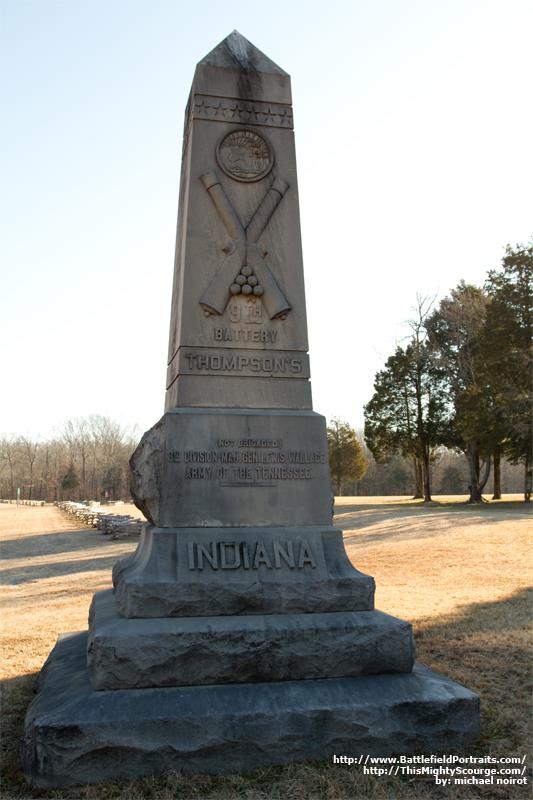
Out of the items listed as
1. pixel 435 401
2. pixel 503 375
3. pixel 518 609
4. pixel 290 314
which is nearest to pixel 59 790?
pixel 290 314

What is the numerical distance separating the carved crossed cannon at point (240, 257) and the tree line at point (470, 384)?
23.6 m

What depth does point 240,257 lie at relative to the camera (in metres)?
5.18

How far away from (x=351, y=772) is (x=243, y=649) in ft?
2.98

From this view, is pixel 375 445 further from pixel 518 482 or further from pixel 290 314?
pixel 518 482

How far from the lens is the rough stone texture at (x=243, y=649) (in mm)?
3895

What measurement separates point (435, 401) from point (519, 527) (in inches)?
723

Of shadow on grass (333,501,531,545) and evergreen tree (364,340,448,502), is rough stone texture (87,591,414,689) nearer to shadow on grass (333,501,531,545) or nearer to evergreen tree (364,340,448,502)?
shadow on grass (333,501,531,545)

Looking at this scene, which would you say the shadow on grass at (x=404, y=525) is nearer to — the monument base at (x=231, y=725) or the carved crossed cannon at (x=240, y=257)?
the carved crossed cannon at (x=240, y=257)

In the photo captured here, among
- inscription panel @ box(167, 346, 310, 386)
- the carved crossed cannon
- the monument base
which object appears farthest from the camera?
the carved crossed cannon

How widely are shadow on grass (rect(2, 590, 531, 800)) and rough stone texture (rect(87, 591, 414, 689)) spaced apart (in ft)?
1.80

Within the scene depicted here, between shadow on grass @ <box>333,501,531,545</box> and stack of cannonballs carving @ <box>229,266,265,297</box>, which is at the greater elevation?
stack of cannonballs carving @ <box>229,266,265,297</box>

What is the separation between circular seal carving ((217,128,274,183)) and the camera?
17.4 ft

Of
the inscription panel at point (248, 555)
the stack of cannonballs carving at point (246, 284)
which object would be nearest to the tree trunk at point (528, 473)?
the stack of cannonballs carving at point (246, 284)

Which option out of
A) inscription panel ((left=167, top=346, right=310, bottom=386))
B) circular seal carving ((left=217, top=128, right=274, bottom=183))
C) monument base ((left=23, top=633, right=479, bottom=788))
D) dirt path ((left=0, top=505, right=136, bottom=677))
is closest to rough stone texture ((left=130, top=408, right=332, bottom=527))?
inscription panel ((left=167, top=346, right=310, bottom=386))
